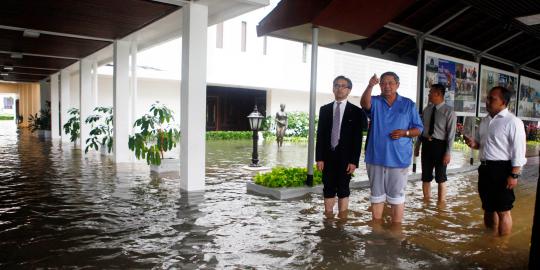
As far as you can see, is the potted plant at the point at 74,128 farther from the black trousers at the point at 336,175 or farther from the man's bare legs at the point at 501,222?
the man's bare legs at the point at 501,222

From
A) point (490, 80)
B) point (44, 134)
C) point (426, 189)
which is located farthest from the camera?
point (44, 134)

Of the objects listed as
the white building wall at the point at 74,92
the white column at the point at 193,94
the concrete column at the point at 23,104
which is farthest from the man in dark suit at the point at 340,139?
the concrete column at the point at 23,104

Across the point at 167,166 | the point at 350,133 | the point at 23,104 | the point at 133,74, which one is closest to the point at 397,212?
the point at 350,133

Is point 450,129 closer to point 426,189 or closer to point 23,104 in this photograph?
point 426,189

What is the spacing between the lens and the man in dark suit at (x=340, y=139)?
498 cm

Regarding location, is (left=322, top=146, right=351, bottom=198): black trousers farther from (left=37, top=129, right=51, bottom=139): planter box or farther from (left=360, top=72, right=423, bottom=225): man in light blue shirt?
(left=37, top=129, right=51, bottom=139): planter box

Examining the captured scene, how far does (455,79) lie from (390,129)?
16.6ft

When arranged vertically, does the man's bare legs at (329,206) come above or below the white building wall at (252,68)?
below

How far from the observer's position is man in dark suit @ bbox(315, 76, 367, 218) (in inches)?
196

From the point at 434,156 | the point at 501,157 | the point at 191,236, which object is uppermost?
the point at 501,157

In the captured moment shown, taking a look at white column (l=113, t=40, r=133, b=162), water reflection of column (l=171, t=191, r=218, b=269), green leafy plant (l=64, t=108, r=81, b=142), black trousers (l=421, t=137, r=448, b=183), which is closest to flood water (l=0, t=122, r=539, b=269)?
water reflection of column (l=171, t=191, r=218, b=269)

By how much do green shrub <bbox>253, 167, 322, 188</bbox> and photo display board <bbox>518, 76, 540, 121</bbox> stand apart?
25.0 ft

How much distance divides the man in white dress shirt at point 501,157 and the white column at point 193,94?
4433 mm

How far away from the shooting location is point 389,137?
4.63 m
